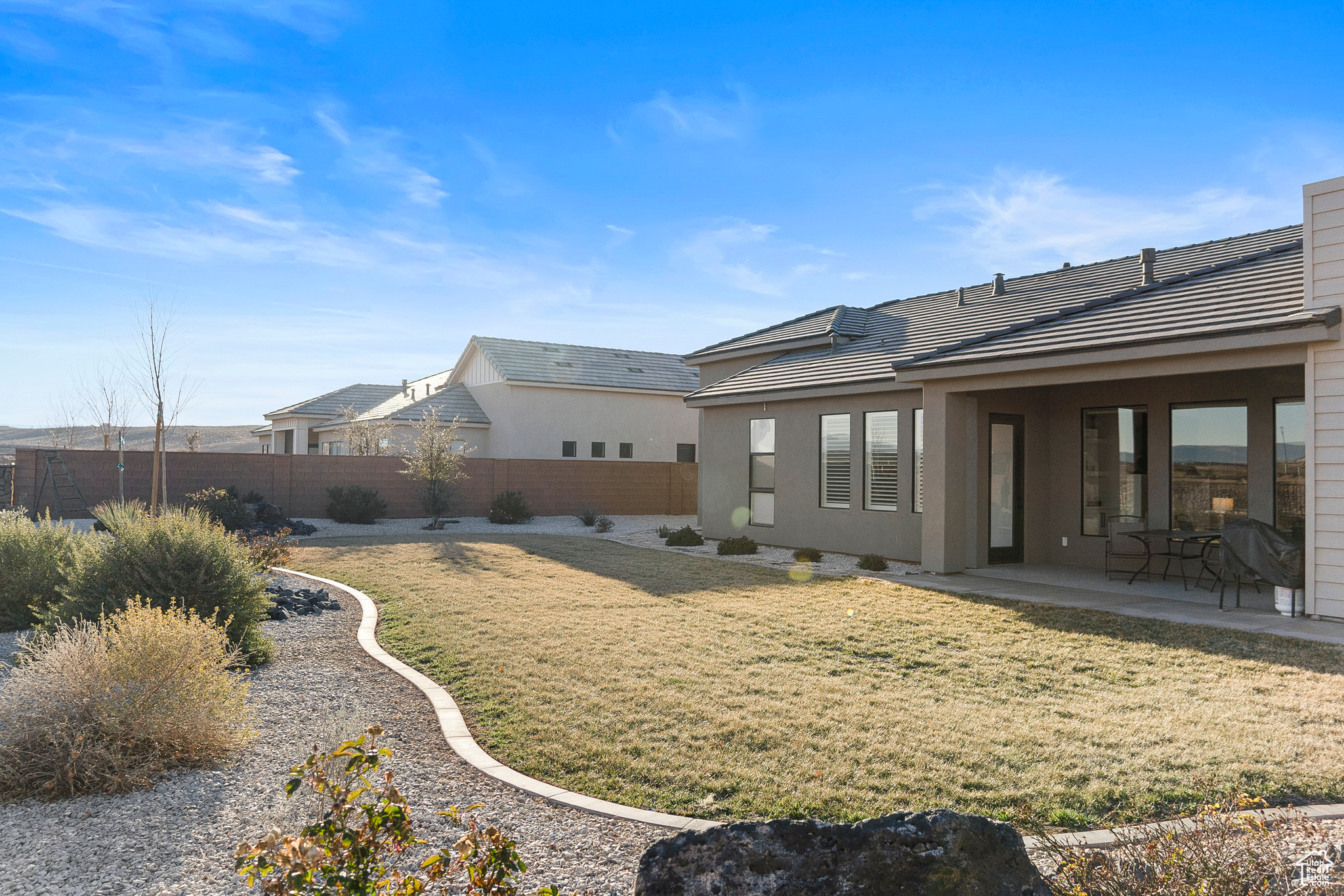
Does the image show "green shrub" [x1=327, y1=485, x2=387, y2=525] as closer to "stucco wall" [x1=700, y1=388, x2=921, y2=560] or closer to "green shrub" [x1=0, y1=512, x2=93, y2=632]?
"stucco wall" [x1=700, y1=388, x2=921, y2=560]

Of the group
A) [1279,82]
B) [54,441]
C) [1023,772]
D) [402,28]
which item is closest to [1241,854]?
[1023,772]

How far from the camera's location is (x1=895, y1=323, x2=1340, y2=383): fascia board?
7.83 metres

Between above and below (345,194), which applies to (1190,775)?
below

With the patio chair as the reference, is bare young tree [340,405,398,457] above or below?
above

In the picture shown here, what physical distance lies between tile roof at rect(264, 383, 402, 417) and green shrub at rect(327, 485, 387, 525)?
13822 mm

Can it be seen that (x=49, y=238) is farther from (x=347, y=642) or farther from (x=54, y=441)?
(x=54, y=441)

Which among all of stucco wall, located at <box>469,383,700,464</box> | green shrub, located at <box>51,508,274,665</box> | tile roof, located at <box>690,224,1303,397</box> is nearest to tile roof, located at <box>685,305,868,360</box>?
tile roof, located at <box>690,224,1303,397</box>

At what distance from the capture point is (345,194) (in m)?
15.5

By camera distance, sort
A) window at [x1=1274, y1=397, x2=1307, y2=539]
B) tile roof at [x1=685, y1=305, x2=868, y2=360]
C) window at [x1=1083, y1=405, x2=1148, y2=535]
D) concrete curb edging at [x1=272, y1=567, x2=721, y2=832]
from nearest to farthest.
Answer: concrete curb edging at [x1=272, y1=567, x2=721, y2=832] → window at [x1=1274, y1=397, x2=1307, y2=539] → window at [x1=1083, y1=405, x2=1148, y2=535] → tile roof at [x1=685, y1=305, x2=868, y2=360]

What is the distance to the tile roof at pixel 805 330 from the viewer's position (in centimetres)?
1672

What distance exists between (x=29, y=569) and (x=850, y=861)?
9107 millimetres

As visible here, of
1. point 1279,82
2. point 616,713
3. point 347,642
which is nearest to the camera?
point 616,713

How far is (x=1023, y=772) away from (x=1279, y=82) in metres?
11.2

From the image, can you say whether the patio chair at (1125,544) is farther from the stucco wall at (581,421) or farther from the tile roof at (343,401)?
the tile roof at (343,401)
